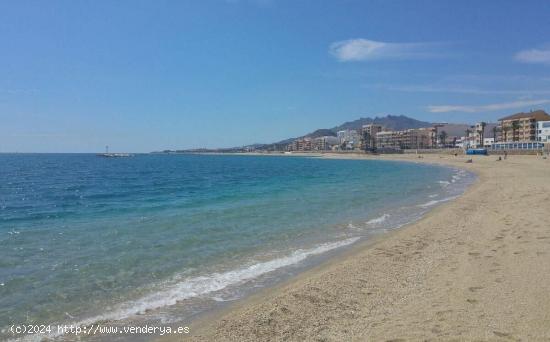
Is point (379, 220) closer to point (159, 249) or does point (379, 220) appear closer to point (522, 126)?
point (159, 249)

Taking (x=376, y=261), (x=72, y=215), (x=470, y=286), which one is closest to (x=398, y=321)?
(x=470, y=286)

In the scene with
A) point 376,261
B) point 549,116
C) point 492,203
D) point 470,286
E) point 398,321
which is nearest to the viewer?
point 398,321

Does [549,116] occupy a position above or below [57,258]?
above

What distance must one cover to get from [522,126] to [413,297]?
136 metres

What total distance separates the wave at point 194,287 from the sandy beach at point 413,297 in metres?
1.09

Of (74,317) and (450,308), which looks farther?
(74,317)

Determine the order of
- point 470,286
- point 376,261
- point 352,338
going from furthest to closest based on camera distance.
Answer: point 376,261, point 470,286, point 352,338

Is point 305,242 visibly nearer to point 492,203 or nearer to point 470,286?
point 470,286

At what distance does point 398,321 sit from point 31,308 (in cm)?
717

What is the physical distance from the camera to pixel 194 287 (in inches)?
354

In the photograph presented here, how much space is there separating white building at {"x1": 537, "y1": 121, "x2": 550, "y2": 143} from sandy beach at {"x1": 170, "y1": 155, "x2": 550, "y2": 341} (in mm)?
115037

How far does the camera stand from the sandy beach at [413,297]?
579 cm

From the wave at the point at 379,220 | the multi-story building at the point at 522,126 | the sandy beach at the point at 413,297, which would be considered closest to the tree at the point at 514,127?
the multi-story building at the point at 522,126

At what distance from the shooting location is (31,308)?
309 inches
